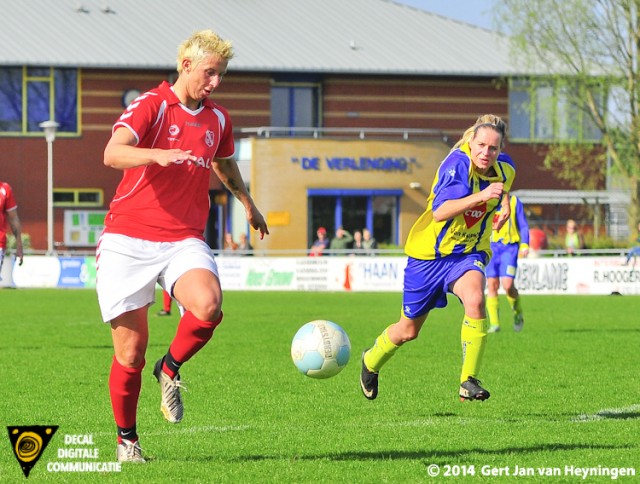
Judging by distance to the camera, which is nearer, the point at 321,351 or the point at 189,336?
the point at 189,336

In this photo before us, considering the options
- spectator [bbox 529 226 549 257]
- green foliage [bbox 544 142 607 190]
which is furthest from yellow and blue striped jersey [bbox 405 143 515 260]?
green foliage [bbox 544 142 607 190]

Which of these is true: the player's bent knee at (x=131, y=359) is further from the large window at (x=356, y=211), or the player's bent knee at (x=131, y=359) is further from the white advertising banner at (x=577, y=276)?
the large window at (x=356, y=211)

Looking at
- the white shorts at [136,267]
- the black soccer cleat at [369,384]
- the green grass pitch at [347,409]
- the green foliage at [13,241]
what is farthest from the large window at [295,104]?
the white shorts at [136,267]

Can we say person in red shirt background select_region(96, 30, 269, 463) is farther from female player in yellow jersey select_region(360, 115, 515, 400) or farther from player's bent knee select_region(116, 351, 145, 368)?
female player in yellow jersey select_region(360, 115, 515, 400)

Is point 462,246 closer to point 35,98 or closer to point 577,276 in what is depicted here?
point 577,276

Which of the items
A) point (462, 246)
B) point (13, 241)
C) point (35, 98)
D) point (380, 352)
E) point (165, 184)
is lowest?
point (380, 352)

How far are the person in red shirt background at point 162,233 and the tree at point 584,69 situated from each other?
3594 centimetres

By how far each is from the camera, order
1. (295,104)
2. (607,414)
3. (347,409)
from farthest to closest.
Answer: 1. (295,104)
2. (347,409)
3. (607,414)

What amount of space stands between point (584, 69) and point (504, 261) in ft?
86.4

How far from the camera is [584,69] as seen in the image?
4262cm

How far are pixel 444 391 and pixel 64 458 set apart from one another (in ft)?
13.3

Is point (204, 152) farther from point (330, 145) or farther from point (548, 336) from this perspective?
point (330, 145)

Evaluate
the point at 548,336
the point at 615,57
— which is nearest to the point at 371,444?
the point at 548,336

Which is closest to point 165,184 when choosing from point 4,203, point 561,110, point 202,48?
point 202,48
